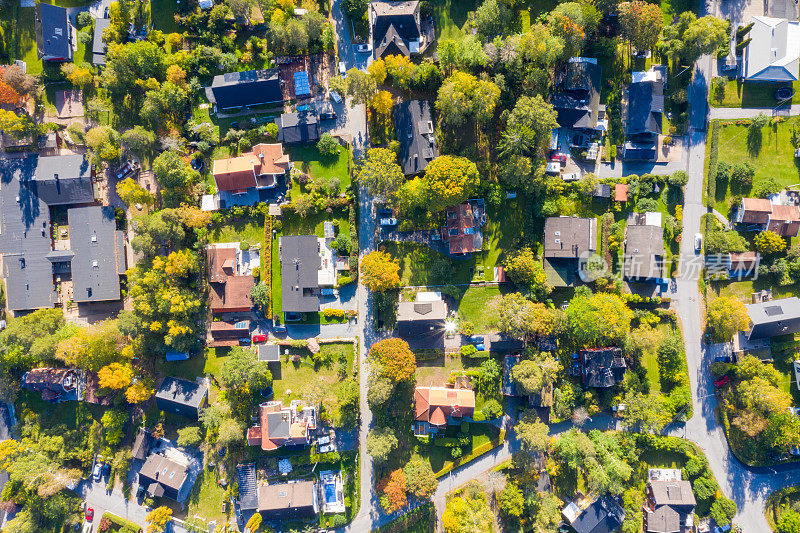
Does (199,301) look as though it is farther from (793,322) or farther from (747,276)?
(793,322)

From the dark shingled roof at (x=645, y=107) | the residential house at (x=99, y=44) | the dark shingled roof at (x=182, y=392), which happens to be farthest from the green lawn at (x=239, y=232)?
the dark shingled roof at (x=645, y=107)

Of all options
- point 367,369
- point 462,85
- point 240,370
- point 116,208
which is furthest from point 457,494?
point 116,208

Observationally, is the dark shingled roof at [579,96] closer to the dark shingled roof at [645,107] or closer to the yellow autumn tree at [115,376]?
the dark shingled roof at [645,107]

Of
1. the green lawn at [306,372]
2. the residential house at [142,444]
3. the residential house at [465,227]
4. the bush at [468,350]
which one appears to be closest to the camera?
the residential house at [465,227]

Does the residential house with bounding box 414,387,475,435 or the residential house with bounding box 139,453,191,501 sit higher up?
the residential house with bounding box 414,387,475,435

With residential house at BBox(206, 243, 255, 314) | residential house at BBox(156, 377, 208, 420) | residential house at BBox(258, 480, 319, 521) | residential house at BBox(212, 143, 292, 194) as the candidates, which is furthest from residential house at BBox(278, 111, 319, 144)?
residential house at BBox(258, 480, 319, 521)

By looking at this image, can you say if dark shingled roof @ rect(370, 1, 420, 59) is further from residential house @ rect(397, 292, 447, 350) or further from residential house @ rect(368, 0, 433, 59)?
residential house @ rect(397, 292, 447, 350)

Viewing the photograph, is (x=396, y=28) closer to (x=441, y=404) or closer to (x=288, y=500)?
(x=441, y=404)
